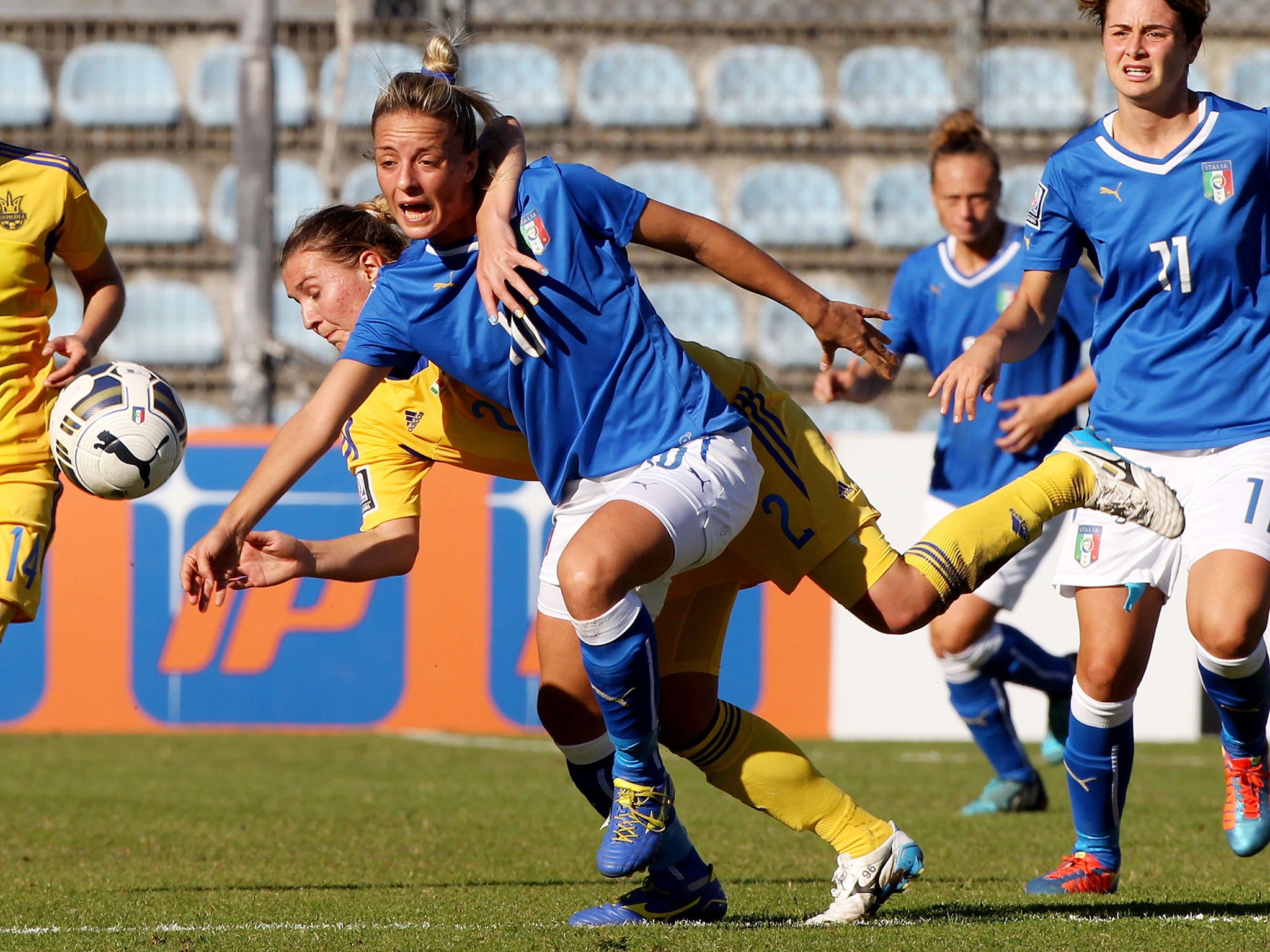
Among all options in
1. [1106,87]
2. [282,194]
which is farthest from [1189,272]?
[1106,87]

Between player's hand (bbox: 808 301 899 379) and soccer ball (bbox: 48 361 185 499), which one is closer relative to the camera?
player's hand (bbox: 808 301 899 379)

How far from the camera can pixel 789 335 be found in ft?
35.8

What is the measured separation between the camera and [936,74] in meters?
11.4

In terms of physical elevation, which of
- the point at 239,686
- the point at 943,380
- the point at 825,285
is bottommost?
the point at 239,686

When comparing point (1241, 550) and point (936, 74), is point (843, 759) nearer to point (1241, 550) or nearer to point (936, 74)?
point (1241, 550)

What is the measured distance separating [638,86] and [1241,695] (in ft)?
27.5

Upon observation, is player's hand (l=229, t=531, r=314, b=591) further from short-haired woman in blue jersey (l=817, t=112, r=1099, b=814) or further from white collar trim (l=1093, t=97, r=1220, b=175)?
short-haired woman in blue jersey (l=817, t=112, r=1099, b=814)

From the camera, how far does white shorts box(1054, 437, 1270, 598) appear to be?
12.3 feet

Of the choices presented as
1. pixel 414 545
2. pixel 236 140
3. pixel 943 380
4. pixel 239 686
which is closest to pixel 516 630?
pixel 239 686

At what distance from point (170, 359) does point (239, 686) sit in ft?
9.20

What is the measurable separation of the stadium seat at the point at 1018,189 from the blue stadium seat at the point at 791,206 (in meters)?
1.07

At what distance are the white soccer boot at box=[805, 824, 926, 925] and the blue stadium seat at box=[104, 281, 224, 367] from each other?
24.5ft

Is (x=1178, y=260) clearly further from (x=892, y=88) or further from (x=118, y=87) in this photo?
(x=118, y=87)

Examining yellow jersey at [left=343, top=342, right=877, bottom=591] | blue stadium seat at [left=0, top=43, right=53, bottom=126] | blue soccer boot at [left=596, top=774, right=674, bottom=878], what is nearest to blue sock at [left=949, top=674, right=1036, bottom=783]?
yellow jersey at [left=343, top=342, right=877, bottom=591]
